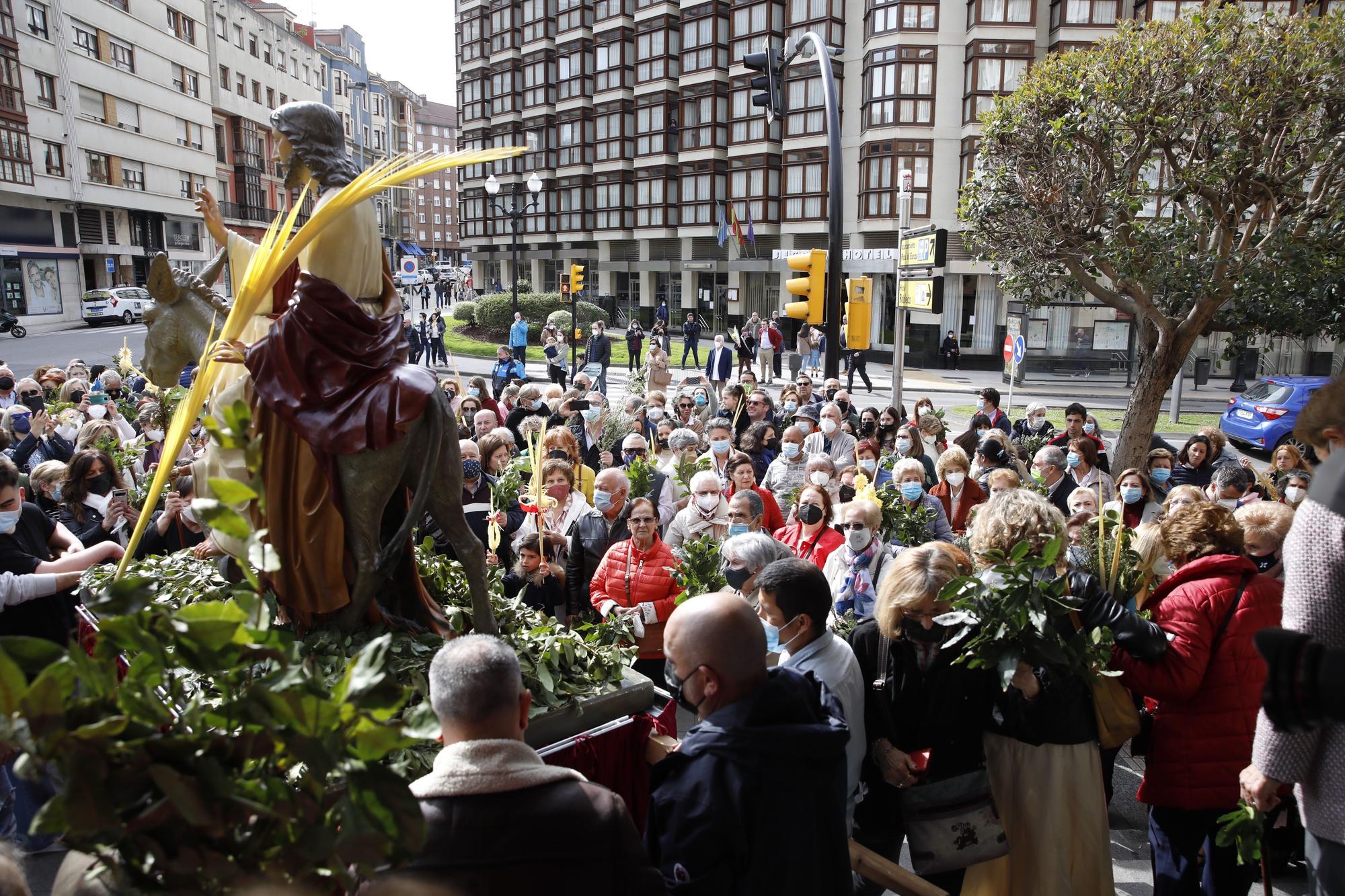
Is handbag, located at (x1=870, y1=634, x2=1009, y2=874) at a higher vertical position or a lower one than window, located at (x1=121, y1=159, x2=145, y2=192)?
lower

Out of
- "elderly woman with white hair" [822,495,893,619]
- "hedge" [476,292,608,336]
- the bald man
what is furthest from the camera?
"hedge" [476,292,608,336]

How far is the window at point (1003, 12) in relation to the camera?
30.4m

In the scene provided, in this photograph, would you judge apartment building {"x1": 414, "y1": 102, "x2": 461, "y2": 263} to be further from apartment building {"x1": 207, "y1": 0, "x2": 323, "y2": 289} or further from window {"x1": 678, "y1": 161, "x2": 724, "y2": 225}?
window {"x1": 678, "y1": 161, "x2": 724, "y2": 225}

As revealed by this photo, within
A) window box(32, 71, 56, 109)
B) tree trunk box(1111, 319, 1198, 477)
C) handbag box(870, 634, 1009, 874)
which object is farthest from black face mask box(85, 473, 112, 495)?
window box(32, 71, 56, 109)

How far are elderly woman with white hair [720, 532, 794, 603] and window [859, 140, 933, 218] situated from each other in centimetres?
3055

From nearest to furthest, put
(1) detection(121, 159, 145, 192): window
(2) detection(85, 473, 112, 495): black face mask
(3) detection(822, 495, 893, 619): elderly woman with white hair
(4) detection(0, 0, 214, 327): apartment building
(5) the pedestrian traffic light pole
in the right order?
(3) detection(822, 495, 893, 619): elderly woman with white hair, (2) detection(85, 473, 112, 495): black face mask, (5) the pedestrian traffic light pole, (4) detection(0, 0, 214, 327): apartment building, (1) detection(121, 159, 145, 192): window

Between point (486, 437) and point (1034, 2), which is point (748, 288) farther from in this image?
point (486, 437)

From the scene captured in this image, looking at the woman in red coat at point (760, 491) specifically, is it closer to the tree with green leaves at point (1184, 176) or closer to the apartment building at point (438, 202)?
the tree with green leaves at point (1184, 176)

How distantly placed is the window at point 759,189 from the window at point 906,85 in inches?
259

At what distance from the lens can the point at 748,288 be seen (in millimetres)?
41312

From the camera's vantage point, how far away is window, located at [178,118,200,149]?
46.8 metres

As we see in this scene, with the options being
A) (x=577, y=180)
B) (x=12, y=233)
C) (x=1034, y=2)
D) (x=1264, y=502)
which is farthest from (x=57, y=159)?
(x=1264, y=502)

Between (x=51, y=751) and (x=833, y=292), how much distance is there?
11458 mm

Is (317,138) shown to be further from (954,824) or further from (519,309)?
(519,309)
